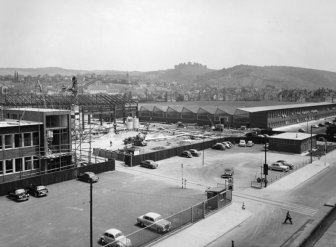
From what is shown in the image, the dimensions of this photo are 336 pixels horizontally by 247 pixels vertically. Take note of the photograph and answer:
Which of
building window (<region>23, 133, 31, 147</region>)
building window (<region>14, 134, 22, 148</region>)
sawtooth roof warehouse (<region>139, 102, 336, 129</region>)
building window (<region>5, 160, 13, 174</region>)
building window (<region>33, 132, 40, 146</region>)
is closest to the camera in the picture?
building window (<region>5, 160, 13, 174</region>)

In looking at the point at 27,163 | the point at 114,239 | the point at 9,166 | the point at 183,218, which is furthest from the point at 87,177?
the point at 114,239

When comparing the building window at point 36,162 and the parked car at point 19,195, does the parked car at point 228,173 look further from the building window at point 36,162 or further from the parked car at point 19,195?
the parked car at point 19,195

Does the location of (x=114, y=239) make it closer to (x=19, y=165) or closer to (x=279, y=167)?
(x=19, y=165)

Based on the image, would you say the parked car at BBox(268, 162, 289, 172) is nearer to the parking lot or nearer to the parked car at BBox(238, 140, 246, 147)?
the parking lot

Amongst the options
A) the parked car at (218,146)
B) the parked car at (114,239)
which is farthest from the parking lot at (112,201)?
the parked car at (218,146)

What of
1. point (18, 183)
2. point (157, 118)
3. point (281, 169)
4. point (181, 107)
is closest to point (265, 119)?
point (181, 107)

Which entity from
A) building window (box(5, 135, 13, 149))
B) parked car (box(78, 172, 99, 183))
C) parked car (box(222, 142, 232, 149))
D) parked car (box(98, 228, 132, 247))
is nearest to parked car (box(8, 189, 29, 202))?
building window (box(5, 135, 13, 149))

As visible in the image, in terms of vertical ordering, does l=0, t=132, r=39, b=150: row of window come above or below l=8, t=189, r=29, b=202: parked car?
above

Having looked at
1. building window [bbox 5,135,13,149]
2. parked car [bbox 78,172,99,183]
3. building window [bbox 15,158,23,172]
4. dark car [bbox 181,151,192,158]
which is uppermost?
building window [bbox 5,135,13,149]
